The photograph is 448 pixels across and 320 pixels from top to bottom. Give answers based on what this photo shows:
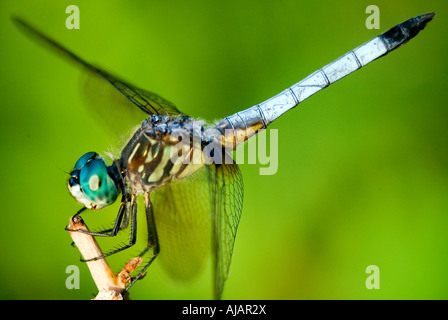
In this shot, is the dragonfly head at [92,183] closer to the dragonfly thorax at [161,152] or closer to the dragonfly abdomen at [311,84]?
the dragonfly thorax at [161,152]

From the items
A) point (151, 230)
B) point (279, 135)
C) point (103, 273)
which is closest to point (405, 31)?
point (279, 135)

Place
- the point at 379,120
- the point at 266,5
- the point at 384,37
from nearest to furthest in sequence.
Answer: the point at 384,37
the point at 379,120
the point at 266,5

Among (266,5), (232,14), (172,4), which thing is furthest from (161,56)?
(266,5)

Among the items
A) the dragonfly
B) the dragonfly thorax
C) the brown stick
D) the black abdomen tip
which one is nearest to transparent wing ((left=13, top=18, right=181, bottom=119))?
the dragonfly

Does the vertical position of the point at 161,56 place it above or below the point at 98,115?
above

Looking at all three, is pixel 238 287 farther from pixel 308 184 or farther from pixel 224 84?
pixel 224 84

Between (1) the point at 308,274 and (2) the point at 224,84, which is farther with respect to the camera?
(2) the point at 224,84

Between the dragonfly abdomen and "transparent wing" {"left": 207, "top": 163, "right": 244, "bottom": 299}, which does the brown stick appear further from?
the dragonfly abdomen
